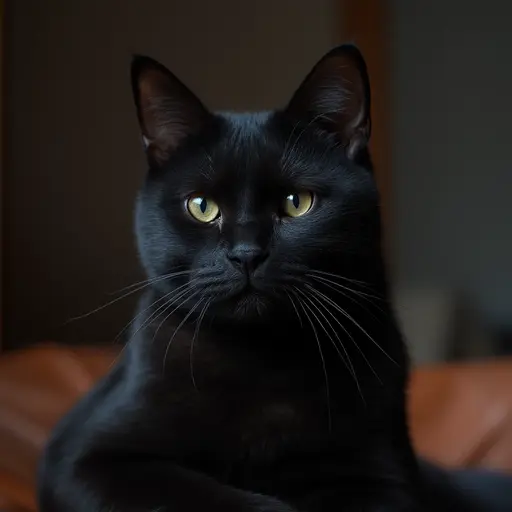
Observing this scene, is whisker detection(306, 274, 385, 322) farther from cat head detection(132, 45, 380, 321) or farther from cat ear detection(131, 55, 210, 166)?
cat ear detection(131, 55, 210, 166)

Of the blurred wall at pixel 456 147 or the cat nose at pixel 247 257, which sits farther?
the blurred wall at pixel 456 147

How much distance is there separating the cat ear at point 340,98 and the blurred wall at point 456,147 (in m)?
1.80

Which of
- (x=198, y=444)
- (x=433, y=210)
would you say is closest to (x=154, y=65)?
(x=198, y=444)

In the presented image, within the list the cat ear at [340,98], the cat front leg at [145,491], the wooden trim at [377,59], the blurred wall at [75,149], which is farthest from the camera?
the wooden trim at [377,59]

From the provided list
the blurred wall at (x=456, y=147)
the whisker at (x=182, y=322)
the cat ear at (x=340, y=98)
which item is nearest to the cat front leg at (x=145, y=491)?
the whisker at (x=182, y=322)

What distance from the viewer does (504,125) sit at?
259cm

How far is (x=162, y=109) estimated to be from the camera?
2.82 ft

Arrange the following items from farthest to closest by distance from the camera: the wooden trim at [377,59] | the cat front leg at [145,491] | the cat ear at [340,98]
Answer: the wooden trim at [377,59], the cat ear at [340,98], the cat front leg at [145,491]

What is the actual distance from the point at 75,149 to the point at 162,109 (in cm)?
140

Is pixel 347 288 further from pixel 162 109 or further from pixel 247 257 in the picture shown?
pixel 162 109

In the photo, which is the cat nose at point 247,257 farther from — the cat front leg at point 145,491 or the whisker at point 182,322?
the cat front leg at point 145,491

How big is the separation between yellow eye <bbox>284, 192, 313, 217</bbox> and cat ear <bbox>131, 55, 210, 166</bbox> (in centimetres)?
14

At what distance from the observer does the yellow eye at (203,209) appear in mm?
784

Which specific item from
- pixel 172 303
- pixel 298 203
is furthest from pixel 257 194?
pixel 172 303
